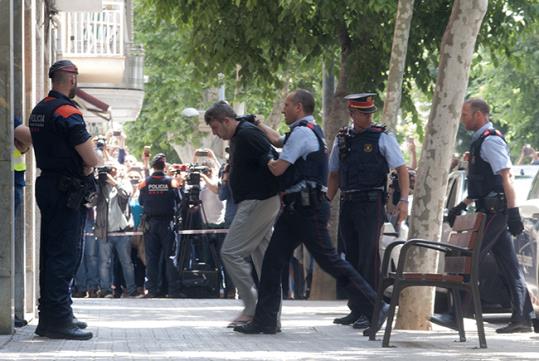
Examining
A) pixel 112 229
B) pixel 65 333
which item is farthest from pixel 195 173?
pixel 65 333

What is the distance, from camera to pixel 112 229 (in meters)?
23.0

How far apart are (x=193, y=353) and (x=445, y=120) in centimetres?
386

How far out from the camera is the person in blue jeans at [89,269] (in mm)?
23062

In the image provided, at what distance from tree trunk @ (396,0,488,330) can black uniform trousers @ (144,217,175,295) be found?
869cm

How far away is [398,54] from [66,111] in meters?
5.55

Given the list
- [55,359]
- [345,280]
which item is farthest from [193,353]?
[345,280]

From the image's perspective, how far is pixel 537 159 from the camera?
2416 cm

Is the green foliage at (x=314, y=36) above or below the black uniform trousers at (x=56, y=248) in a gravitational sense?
above

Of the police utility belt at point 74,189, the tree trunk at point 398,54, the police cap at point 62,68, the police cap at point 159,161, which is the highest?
the tree trunk at point 398,54

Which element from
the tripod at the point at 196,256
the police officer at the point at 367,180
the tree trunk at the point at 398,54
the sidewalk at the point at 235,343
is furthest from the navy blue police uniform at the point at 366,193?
the tripod at the point at 196,256

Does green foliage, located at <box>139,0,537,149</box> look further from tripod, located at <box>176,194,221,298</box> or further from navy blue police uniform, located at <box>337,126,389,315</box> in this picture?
navy blue police uniform, located at <box>337,126,389,315</box>

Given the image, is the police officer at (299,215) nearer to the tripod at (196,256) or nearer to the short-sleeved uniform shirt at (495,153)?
the short-sleeved uniform shirt at (495,153)

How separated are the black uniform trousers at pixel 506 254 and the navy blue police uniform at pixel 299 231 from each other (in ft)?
5.65

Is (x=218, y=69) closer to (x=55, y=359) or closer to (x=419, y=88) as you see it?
(x=419, y=88)
